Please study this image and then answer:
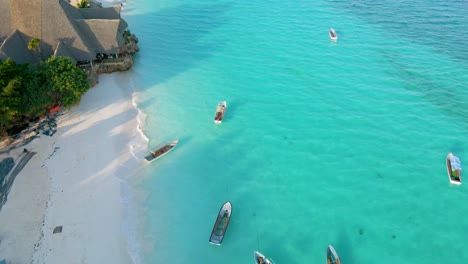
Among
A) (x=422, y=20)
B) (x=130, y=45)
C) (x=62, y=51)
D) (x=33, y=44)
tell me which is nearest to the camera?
(x=33, y=44)

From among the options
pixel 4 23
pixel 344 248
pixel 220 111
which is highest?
pixel 4 23

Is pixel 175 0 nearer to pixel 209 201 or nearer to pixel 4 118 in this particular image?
pixel 4 118

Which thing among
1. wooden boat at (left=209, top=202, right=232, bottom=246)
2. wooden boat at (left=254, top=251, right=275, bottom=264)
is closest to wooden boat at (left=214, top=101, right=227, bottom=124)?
wooden boat at (left=209, top=202, right=232, bottom=246)

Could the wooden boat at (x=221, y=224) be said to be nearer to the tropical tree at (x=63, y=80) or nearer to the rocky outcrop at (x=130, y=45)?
the tropical tree at (x=63, y=80)

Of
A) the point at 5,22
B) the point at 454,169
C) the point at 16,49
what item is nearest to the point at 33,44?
the point at 16,49

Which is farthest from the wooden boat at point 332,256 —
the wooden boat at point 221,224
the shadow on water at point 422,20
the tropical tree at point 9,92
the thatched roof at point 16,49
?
the shadow on water at point 422,20

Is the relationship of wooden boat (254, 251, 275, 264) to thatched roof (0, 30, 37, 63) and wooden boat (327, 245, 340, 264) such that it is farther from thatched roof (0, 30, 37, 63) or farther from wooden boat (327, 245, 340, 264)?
thatched roof (0, 30, 37, 63)

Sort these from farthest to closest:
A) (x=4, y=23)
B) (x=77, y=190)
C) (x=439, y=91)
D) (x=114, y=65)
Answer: (x=114, y=65) → (x=439, y=91) → (x=4, y=23) → (x=77, y=190)

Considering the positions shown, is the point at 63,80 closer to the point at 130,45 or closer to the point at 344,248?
the point at 130,45
